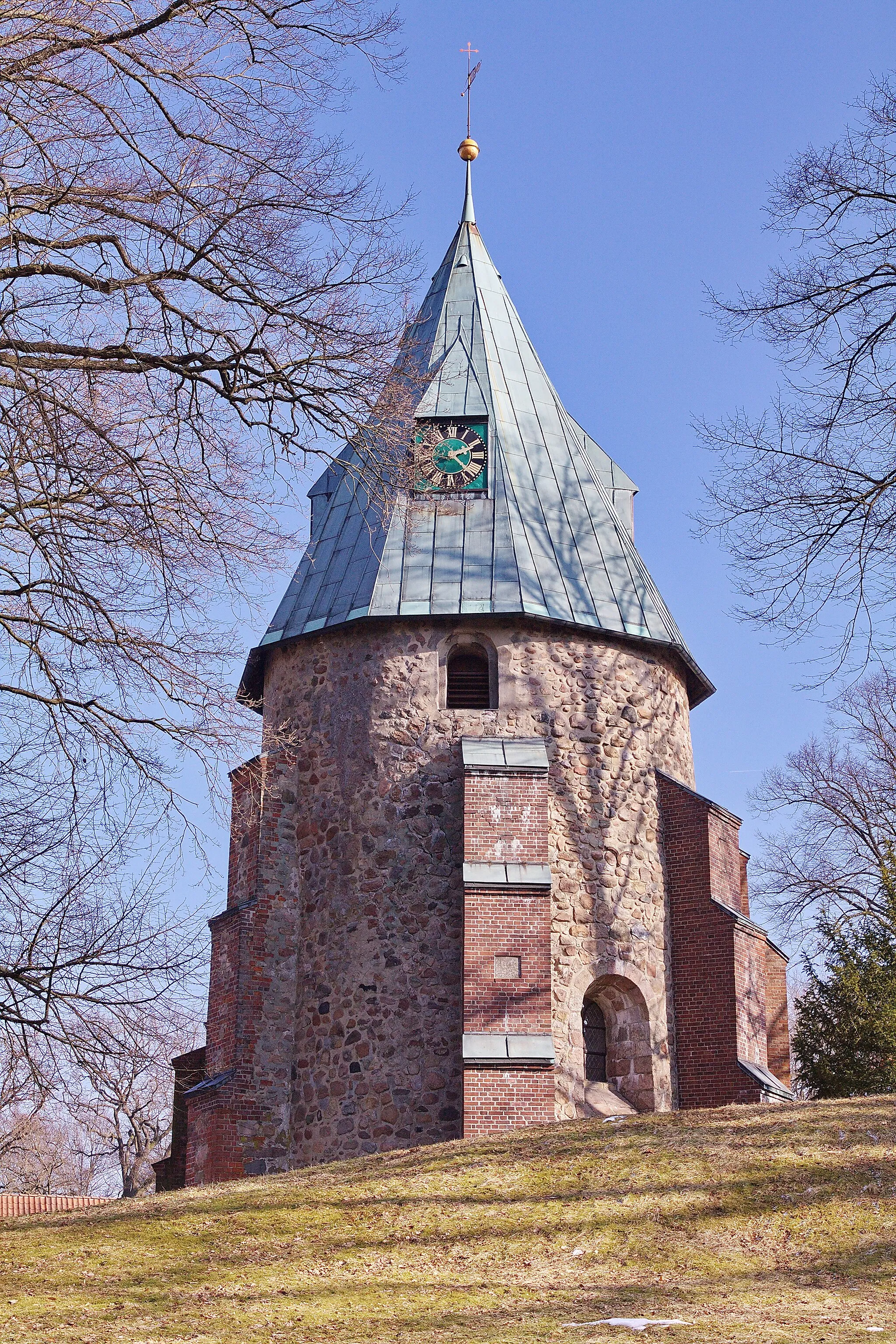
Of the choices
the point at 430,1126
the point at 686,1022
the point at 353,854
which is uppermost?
the point at 353,854

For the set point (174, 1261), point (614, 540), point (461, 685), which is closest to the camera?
point (174, 1261)

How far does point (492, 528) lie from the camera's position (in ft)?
59.7

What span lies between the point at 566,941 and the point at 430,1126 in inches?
96.8

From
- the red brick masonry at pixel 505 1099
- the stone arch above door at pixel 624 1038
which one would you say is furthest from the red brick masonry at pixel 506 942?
the stone arch above door at pixel 624 1038

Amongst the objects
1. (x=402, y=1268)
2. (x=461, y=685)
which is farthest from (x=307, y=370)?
(x=461, y=685)

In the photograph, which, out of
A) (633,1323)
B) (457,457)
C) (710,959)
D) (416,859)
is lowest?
(633,1323)

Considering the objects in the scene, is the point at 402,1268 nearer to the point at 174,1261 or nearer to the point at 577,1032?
the point at 174,1261

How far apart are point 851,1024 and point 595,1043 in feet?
11.8

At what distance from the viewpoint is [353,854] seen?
16781mm

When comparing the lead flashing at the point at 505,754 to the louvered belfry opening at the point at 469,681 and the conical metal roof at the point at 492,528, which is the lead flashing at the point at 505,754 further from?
the conical metal roof at the point at 492,528

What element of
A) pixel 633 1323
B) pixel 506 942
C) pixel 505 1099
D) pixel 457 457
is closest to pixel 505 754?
pixel 506 942

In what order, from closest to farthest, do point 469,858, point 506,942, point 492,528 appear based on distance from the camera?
1. point 506,942
2. point 469,858
3. point 492,528

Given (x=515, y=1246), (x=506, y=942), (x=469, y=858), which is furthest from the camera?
(x=469, y=858)

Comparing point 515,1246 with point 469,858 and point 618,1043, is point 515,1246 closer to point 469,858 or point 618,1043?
point 469,858
